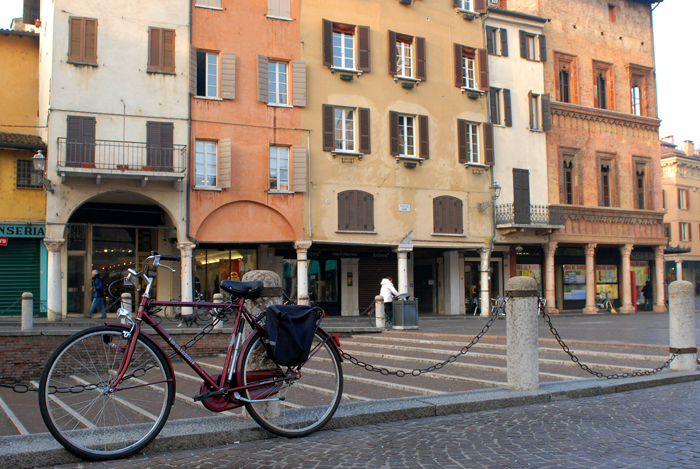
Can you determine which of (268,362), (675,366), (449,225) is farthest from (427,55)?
(268,362)

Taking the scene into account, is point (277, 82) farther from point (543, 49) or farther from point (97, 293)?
point (543, 49)

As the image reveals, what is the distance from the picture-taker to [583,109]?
104ft

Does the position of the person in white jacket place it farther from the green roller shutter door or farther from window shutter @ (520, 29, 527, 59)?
window shutter @ (520, 29, 527, 59)

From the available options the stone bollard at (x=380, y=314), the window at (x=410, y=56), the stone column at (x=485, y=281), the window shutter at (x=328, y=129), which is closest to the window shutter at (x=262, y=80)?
the window shutter at (x=328, y=129)

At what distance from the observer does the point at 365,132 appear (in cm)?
2539

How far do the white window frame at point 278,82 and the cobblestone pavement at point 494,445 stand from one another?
19.5m

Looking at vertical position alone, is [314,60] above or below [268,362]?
above

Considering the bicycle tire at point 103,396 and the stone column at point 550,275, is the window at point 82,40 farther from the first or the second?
the stone column at point 550,275

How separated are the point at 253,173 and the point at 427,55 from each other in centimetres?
940

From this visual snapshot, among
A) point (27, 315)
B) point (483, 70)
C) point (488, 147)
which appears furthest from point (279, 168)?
point (27, 315)

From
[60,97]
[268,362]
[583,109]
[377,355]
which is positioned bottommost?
[377,355]

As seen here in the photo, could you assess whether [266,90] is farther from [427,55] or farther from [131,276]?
[131,276]

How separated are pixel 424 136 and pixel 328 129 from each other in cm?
430

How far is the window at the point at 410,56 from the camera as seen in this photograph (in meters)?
26.7
